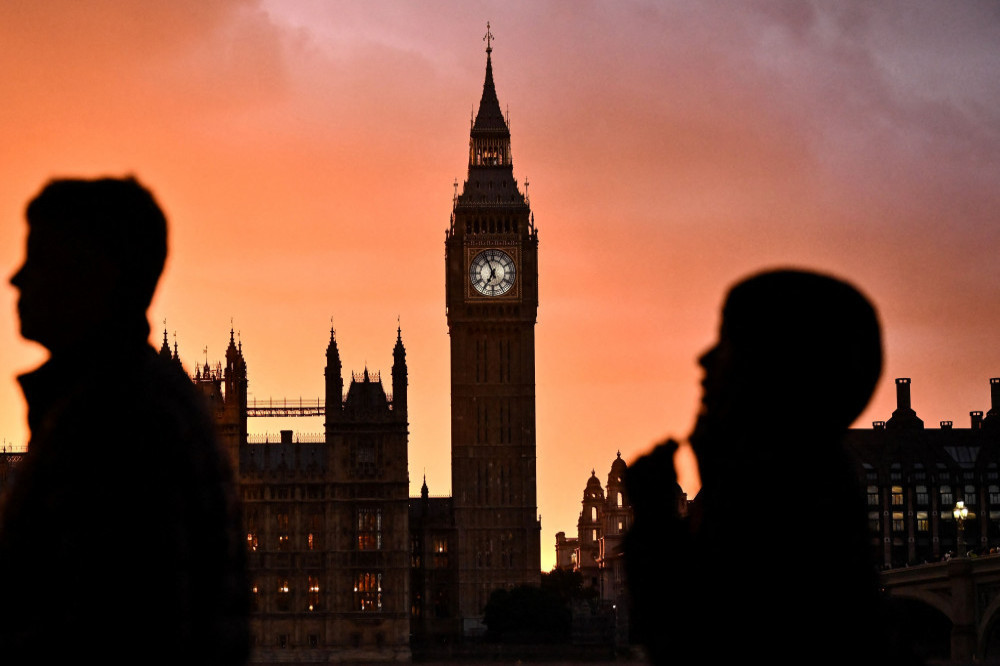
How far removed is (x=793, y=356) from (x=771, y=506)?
1.10 ft

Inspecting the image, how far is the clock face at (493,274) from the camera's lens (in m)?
107

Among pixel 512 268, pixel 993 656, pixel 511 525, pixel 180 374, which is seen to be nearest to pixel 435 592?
pixel 511 525

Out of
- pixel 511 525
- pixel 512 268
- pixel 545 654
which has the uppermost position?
pixel 512 268

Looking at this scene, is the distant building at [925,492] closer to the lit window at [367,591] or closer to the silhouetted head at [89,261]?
the lit window at [367,591]

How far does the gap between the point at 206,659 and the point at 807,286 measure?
145 centimetres

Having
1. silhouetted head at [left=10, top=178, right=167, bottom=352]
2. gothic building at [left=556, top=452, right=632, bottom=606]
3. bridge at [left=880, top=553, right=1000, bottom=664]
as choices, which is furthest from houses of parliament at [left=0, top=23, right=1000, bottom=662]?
silhouetted head at [left=10, top=178, right=167, bottom=352]

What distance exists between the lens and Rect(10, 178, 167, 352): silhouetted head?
4023 millimetres

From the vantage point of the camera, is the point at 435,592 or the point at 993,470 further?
the point at 993,470

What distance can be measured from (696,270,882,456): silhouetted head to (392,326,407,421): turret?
9022cm

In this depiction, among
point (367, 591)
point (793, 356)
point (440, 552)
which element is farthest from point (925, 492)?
point (793, 356)

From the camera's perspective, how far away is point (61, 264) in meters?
4.04

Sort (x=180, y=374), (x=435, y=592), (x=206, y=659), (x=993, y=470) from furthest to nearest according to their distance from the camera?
1. (x=993, y=470)
2. (x=435, y=592)
3. (x=180, y=374)
4. (x=206, y=659)

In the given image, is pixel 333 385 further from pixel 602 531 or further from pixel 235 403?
pixel 602 531

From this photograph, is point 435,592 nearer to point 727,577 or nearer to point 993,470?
point 993,470
